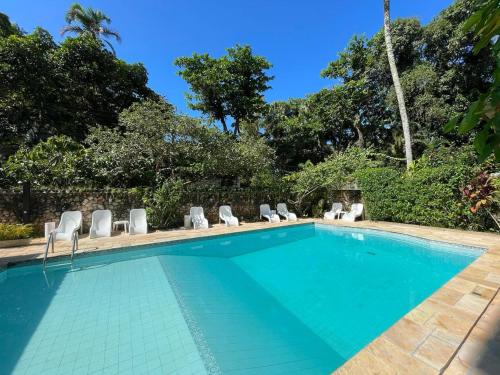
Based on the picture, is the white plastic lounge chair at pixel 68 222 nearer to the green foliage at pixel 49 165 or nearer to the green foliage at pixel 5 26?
the green foliage at pixel 49 165

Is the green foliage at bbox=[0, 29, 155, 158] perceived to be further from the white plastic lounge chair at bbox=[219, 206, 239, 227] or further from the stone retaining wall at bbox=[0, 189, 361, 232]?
the white plastic lounge chair at bbox=[219, 206, 239, 227]

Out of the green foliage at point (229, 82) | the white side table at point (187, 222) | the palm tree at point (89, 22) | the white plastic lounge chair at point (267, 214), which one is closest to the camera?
the white side table at point (187, 222)

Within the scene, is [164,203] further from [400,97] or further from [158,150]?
[400,97]

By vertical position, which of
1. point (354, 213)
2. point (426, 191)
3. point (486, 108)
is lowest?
point (354, 213)

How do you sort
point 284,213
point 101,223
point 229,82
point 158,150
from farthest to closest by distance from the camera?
point 229,82 → point 284,213 → point 158,150 → point 101,223

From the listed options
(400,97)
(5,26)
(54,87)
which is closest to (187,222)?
(400,97)

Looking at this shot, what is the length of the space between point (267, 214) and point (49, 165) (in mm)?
9807

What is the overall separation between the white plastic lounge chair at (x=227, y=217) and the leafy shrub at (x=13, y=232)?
708cm

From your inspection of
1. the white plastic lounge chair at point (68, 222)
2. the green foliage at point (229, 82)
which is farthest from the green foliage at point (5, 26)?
the white plastic lounge chair at point (68, 222)

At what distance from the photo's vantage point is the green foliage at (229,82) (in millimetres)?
18203

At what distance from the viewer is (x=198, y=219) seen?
1099 centimetres

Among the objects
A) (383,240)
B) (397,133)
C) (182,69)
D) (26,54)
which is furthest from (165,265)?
(397,133)

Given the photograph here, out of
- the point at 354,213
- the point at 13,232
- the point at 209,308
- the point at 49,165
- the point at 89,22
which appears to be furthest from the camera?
the point at 89,22

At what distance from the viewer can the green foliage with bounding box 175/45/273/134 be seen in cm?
1820
